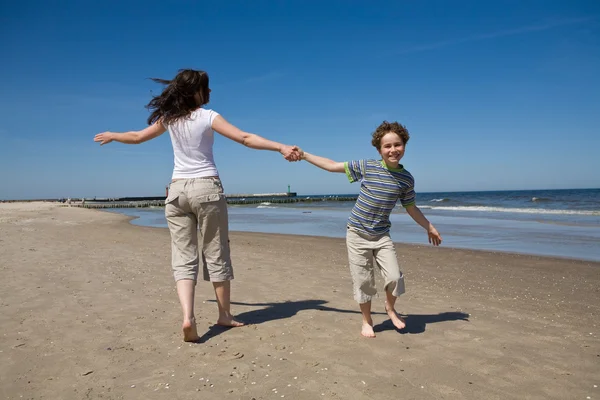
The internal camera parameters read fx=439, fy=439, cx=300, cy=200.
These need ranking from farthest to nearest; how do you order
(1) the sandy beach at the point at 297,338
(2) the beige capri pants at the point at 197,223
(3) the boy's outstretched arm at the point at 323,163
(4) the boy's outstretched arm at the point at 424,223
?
(4) the boy's outstretched arm at the point at 424,223 < (3) the boy's outstretched arm at the point at 323,163 < (2) the beige capri pants at the point at 197,223 < (1) the sandy beach at the point at 297,338

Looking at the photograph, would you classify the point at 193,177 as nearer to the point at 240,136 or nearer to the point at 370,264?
the point at 240,136

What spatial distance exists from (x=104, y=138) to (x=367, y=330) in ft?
9.82

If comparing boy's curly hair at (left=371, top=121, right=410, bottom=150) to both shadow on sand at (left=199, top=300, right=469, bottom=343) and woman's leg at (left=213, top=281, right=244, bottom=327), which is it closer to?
shadow on sand at (left=199, top=300, right=469, bottom=343)

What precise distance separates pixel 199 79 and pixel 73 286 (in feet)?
11.4

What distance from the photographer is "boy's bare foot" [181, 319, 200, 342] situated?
3602 millimetres

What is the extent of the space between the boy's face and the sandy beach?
61.6 inches

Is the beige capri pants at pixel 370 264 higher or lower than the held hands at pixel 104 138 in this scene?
lower

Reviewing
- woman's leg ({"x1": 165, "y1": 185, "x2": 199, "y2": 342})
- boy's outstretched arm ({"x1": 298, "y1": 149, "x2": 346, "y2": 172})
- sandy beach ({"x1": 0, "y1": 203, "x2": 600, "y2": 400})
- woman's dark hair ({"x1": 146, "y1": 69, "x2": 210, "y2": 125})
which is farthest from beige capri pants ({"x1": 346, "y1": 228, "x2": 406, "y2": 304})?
woman's dark hair ({"x1": 146, "y1": 69, "x2": 210, "y2": 125})

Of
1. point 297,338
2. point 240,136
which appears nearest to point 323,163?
point 240,136

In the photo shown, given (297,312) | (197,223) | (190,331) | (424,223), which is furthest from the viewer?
(297,312)

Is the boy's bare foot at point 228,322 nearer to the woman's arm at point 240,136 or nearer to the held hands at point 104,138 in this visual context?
the woman's arm at point 240,136

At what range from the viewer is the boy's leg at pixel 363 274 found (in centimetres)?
392

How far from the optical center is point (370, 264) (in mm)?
4031

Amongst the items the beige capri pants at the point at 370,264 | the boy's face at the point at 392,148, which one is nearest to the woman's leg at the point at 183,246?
the beige capri pants at the point at 370,264
